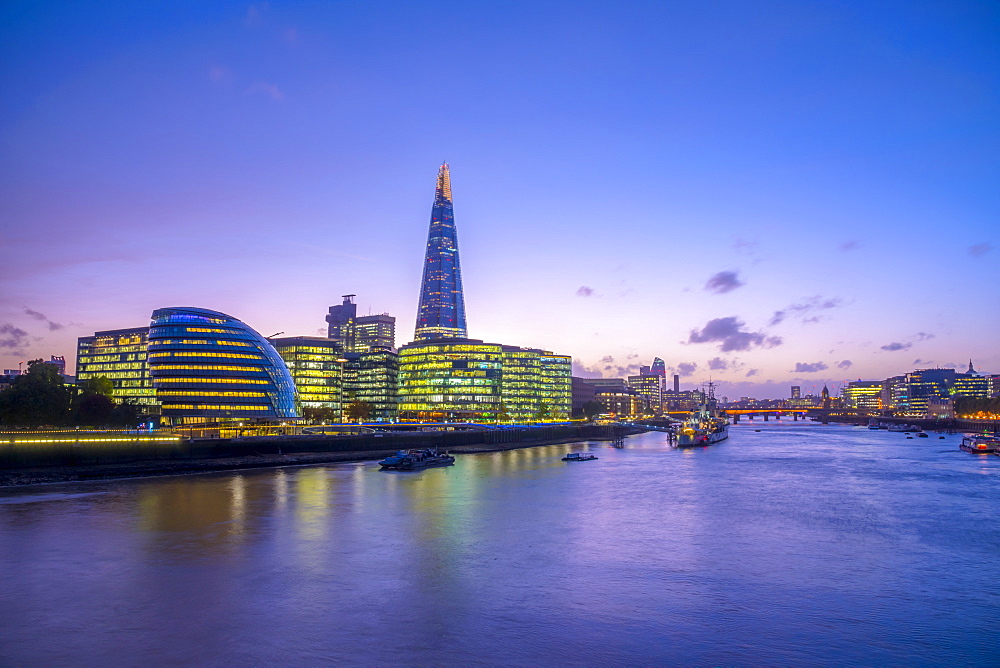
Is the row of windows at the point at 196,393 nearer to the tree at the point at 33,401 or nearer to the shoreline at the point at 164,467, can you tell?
the tree at the point at 33,401

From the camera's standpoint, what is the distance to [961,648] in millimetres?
21031

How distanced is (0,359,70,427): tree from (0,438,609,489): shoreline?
28.9m

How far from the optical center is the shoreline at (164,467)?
214 ft

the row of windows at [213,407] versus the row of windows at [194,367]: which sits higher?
the row of windows at [194,367]

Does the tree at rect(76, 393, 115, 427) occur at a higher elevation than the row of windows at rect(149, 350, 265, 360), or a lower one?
lower

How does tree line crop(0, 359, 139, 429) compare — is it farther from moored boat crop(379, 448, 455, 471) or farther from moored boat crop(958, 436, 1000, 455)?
moored boat crop(958, 436, 1000, 455)

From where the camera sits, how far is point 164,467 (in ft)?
252

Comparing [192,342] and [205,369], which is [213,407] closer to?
[205,369]

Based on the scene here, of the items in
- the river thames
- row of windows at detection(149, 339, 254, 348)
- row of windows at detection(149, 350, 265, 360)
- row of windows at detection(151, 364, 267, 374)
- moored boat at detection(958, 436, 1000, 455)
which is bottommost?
moored boat at detection(958, 436, 1000, 455)

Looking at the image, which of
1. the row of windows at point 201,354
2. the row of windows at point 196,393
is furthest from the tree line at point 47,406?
the row of windows at point 201,354

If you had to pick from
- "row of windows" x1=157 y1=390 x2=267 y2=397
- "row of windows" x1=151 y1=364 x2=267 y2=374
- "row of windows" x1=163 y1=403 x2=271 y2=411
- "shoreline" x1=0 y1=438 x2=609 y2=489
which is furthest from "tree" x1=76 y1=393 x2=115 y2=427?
"shoreline" x1=0 y1=438 x2=609 y2=489

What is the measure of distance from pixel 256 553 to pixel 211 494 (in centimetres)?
2700

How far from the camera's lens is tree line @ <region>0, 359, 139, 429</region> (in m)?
93.9

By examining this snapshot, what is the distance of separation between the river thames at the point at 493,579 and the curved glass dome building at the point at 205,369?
296ft
